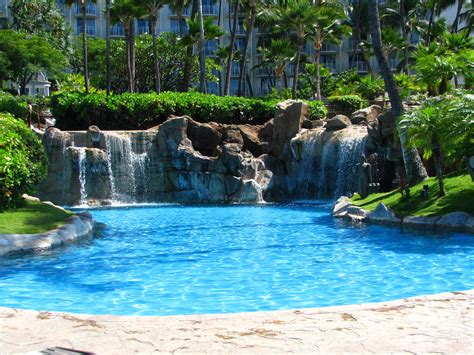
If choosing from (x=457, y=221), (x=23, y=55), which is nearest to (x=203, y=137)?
(x=457, y=221)

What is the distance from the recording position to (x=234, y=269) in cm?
1120

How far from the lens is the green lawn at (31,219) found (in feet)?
44.2

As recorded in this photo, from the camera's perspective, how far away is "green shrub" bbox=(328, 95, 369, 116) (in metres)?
37.2

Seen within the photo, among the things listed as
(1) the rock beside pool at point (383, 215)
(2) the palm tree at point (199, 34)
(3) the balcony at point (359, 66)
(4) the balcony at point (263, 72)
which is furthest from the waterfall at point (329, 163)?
(3) the balcony at point (359, 66)

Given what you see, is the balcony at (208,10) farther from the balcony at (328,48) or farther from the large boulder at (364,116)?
the large boulder at (364,116)

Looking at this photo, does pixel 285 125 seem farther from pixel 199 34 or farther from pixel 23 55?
pixel 23 55

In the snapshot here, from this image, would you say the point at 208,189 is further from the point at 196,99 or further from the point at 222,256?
the point at 222,256

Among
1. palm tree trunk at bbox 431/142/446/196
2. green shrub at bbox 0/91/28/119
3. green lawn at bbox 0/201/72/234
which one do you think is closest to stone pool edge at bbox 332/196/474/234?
palm tree trunk at bbox 431/142/446/196

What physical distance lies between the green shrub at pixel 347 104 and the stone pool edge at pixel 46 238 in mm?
24363

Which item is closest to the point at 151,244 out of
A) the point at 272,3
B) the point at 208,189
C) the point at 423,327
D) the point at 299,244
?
the point at 299,244

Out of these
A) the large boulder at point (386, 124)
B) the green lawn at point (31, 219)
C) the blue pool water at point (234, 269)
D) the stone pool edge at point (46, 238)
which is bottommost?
the blue pool water at point (234, 269)

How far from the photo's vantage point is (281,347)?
5461mm

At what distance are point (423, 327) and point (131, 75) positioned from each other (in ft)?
111

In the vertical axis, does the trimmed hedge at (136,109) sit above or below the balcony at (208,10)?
below
